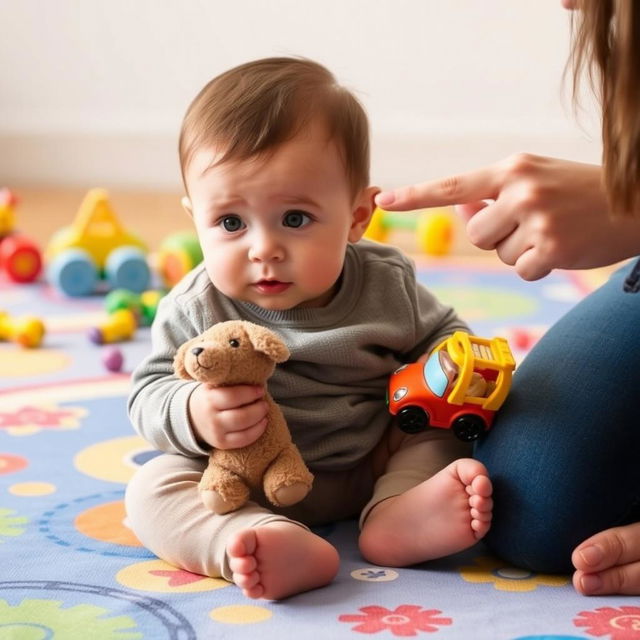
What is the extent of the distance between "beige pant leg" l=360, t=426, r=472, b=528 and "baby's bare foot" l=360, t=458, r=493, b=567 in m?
0.05

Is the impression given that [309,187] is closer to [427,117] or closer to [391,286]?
[391,286]

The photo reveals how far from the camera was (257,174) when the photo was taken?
0.97 metres

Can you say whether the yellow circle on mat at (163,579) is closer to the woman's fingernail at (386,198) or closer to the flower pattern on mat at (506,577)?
the flower pattern on mat at (506,577)

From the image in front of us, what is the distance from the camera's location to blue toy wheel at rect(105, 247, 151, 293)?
1941 millimetres

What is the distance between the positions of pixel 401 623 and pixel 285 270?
0.33 metres

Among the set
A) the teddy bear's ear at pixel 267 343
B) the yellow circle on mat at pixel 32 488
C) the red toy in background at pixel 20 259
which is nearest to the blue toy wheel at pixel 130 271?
the red toy in background at pixel 20 259

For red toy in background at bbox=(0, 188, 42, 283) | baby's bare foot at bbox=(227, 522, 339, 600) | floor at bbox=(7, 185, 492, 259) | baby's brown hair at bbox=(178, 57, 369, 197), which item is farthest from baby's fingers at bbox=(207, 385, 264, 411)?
floor at bbox=(7, 185, 492, 259)

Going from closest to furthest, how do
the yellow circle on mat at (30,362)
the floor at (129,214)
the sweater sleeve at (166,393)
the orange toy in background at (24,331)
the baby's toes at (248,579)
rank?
1. the baby's toes at (248,579)
2. the sweater sleeve at (166,393)
3. the yellow circle on mat at (30,362)
4. the orange toy in background at (24,331)
5. the floor at (129,214)

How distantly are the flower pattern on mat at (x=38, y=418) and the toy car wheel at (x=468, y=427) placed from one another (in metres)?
0.51

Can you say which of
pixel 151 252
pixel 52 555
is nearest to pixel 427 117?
pixel 151 252

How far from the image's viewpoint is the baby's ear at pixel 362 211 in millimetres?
1063

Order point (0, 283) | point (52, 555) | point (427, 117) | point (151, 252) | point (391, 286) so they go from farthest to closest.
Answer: point (427, 117), point (151, 252), point (0, 283), point (391, 286), point (52, 555)

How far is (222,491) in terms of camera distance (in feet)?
2.97

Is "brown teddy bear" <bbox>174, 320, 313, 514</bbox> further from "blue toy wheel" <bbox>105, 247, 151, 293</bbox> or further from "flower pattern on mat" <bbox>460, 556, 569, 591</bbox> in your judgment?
"blue toy wheel" <bbox>105, 247, 151, 293</bbox>
